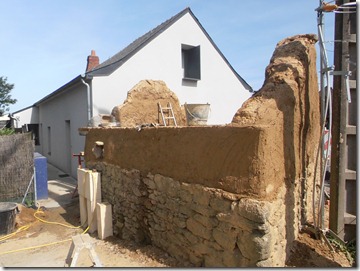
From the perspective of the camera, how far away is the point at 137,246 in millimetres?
5055

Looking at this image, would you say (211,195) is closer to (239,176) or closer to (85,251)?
(239,176)

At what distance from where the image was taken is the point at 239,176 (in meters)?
3.31

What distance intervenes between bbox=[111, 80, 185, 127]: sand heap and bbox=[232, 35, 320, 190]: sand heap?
4303 mm

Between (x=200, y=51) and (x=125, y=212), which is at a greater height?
(x=200, y=51)

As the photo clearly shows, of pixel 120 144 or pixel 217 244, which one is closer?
pixel 217 244

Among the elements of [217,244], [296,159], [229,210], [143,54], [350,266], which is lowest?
[350,266]

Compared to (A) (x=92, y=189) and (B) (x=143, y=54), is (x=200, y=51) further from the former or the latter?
(A) (x=92, y=189)

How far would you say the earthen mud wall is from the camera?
3188 millimetres

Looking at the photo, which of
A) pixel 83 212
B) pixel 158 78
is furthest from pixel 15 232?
pixel 158 78

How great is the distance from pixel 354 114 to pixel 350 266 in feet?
6.33

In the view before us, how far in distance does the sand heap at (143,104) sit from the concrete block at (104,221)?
2366 millimetres

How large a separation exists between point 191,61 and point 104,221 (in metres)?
8.02

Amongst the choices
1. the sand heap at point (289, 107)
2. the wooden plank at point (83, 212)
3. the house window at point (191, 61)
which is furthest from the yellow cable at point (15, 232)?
the house window at point (191, 61)

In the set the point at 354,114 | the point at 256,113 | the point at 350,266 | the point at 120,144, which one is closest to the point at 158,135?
the point at 120,144
